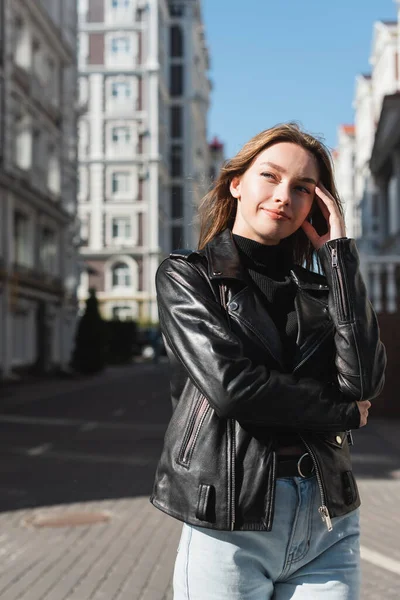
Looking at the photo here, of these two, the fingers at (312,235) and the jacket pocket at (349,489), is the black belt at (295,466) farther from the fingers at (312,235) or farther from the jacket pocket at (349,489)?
the fingers at (312,235)

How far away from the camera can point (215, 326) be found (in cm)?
229

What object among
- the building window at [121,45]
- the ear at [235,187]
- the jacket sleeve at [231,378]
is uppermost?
the building window at [121,45]

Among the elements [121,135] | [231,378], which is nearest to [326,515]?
[231,378]

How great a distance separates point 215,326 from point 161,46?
77.1 metres

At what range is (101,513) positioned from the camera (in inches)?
324

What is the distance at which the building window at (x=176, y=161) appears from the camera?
84.0 metres

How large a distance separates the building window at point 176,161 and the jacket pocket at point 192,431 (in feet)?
270

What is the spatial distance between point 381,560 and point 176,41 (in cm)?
8284

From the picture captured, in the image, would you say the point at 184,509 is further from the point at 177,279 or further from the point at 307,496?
the point at 177,279

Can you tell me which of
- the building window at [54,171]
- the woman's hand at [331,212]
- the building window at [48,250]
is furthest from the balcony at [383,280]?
the building window at [54,171]

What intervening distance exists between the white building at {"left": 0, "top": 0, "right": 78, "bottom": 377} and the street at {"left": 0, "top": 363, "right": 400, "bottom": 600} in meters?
16.5

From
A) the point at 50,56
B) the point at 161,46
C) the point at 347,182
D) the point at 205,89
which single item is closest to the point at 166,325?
the point at 50,56

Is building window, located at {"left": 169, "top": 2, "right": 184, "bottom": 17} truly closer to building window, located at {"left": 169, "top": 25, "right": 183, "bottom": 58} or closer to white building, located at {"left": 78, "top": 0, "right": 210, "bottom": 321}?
building window, located at {"left": 169, "top": 25, "right": 183, "bottom": 58}

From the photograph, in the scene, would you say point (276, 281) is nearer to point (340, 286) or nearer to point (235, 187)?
point (340, 286)
